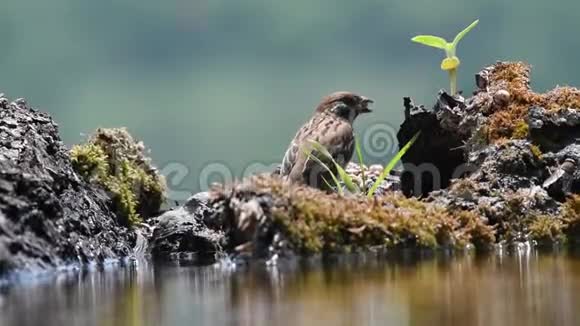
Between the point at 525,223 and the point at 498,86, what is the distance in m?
1.38

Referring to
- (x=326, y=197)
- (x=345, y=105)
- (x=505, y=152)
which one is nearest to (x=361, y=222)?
(x=326, y=197)

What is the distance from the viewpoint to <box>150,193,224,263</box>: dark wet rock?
7184 mm

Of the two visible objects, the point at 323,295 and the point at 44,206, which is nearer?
the point at 323,295

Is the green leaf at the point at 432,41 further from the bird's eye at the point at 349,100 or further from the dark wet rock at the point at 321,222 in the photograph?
the dark wet rock at the point at 321,222

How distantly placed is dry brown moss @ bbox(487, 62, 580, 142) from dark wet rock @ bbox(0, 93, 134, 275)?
2.71m

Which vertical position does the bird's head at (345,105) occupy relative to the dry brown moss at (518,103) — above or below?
above

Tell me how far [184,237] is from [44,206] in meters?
1.74

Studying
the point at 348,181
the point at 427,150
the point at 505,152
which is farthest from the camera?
the point at 427,150

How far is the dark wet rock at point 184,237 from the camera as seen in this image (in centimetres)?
718

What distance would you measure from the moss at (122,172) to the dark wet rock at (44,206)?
0.23 meters

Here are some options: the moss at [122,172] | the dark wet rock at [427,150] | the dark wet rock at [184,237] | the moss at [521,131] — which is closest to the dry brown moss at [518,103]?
the moss at [521,131]

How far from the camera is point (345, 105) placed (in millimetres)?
9398

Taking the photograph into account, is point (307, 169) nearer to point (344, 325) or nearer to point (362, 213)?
point (362, 213)

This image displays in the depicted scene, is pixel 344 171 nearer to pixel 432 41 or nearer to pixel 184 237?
pixel 184 237
